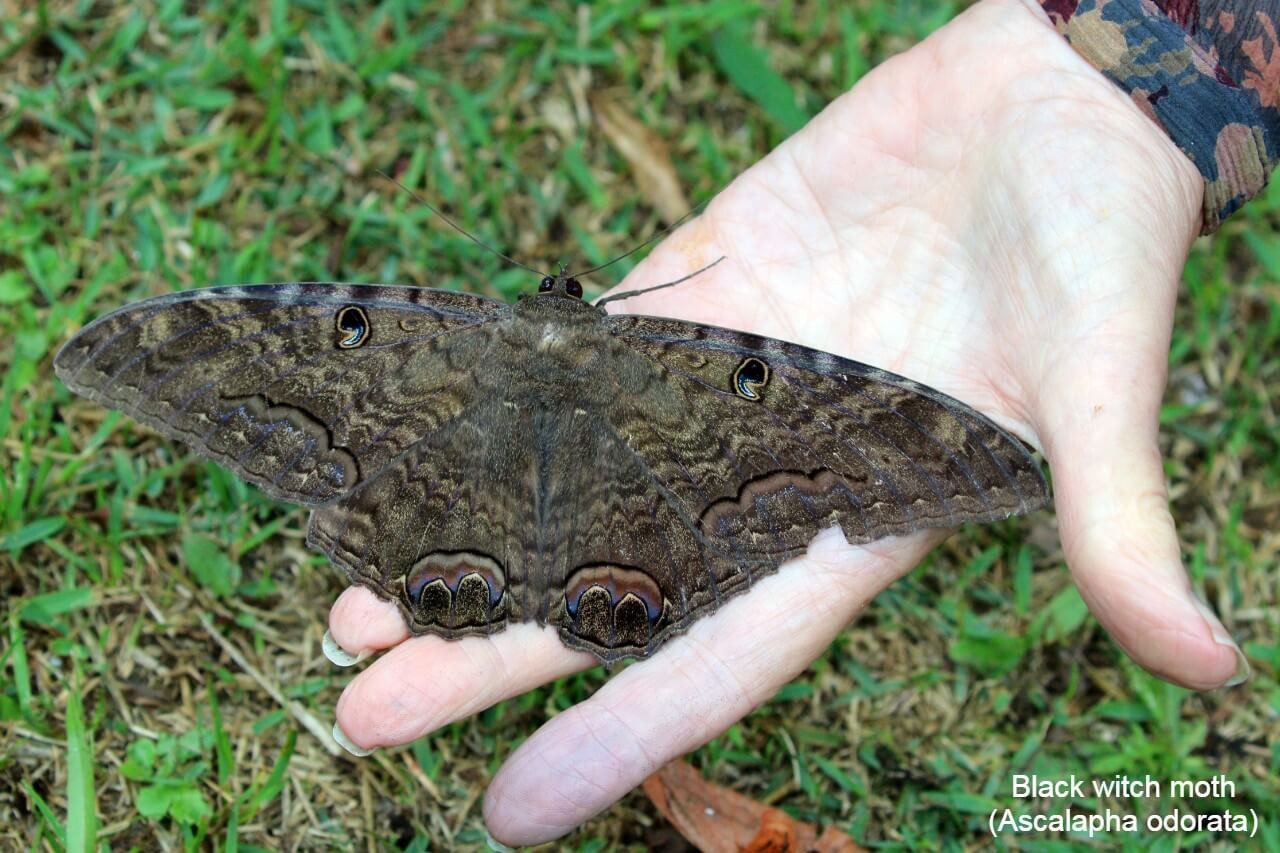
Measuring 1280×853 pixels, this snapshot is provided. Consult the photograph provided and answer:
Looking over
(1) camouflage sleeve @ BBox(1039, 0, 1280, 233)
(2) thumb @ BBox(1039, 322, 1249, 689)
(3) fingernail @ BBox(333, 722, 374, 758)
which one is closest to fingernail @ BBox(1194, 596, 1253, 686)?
(2) thumb @ BBox(1039, 322, 1249, 689)

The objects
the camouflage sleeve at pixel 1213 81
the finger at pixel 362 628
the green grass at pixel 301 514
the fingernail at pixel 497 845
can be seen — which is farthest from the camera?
the green grass at pixel 301 514

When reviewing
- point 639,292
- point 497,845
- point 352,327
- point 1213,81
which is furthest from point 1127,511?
point 352,327

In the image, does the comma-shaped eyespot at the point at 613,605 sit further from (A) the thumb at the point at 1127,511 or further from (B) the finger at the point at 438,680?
(A) the thumb at the point at 1127,511

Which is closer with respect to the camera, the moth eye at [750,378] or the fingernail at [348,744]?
the fingernail at [348,744]

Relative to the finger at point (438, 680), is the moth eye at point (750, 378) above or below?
above

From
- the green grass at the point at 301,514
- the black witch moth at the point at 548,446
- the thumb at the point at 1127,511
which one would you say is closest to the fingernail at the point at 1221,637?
the thumb at the point at 1127,511

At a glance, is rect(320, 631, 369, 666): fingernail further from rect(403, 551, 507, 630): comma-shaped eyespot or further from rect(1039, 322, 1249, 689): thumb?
rect(1039, 322, 1249, 689): thumb

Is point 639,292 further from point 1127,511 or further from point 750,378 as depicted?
point 1127,511
